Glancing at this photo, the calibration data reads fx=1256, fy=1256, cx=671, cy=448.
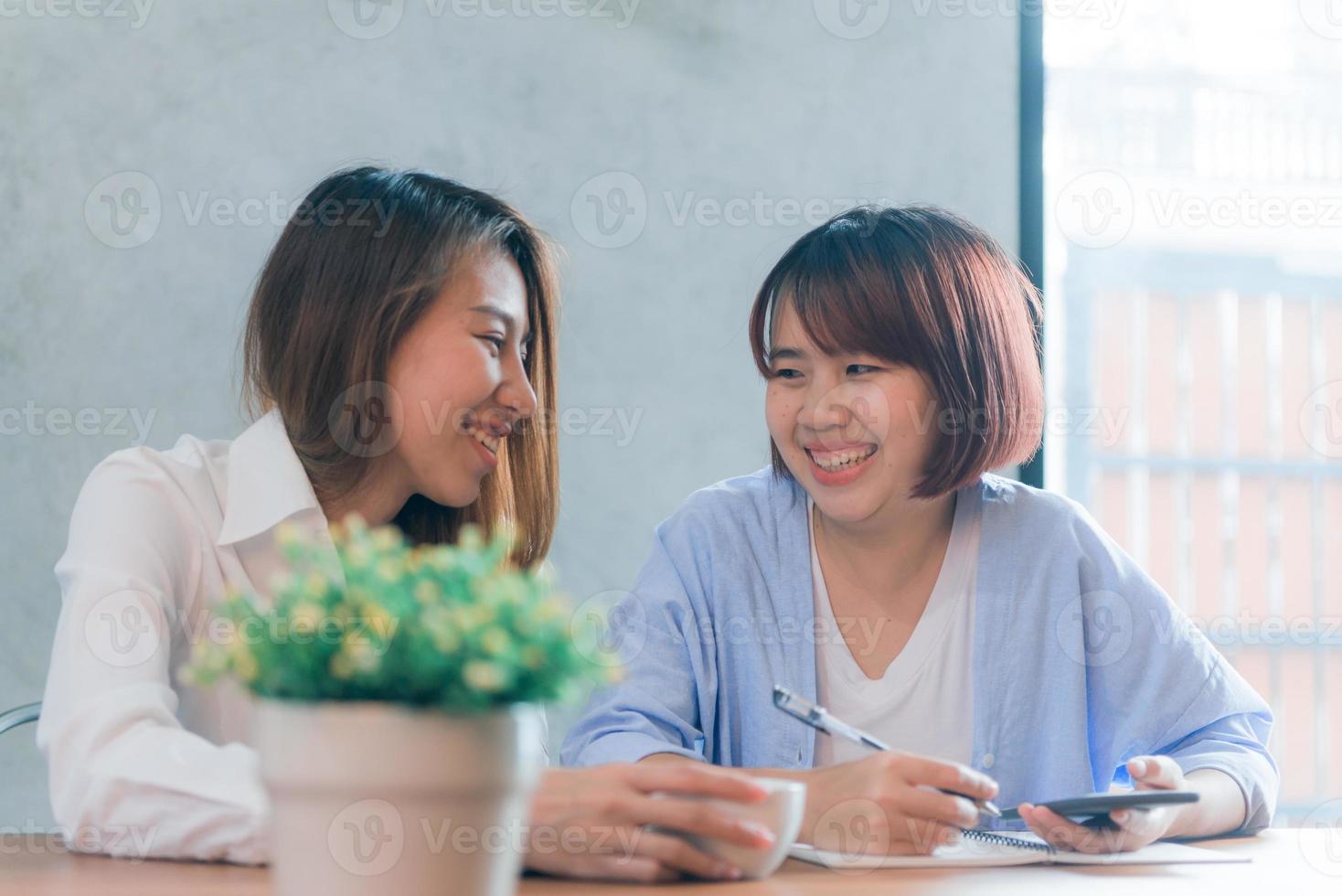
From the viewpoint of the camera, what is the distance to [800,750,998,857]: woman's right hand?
1021mm

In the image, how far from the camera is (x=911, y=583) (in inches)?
62.6

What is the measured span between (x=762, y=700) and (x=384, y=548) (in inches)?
38.8

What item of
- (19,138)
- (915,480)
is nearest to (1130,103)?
(915,480)

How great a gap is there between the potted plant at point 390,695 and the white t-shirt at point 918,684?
0.97 m

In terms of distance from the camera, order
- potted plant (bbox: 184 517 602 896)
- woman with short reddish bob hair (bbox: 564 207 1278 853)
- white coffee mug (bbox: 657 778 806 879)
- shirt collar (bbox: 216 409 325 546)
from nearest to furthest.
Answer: potted plant (bbox: 184 517 602 896)
white coffee mug (bbox: 657 778 806 879)
shirt collar (bbox: 216 409 325 546)
woman with short reddish bob hair (bbox: 564 207 1278 853)

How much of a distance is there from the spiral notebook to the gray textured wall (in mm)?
1566

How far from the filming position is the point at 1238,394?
4316 millimetres

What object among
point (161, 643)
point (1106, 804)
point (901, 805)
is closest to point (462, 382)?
point (161, 643)

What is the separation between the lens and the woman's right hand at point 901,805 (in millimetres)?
1021

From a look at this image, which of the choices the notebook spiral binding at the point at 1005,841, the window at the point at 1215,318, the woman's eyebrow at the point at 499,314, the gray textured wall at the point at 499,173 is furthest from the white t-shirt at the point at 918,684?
the window at the point at 1215,318

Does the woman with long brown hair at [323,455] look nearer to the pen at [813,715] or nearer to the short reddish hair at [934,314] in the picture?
the short reddish hair at [934,314]

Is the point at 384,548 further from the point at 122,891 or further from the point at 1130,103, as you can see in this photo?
→ the point at 1130,103

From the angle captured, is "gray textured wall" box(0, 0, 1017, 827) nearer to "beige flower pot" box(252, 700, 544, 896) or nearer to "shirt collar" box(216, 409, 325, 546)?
"shirt collar" box(216, 409, 325, 546)

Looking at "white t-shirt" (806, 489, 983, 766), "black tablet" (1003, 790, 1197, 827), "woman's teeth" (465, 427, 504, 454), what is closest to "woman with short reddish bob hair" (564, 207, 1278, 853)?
"white t-shirt" (806, 489, 983, 766)
